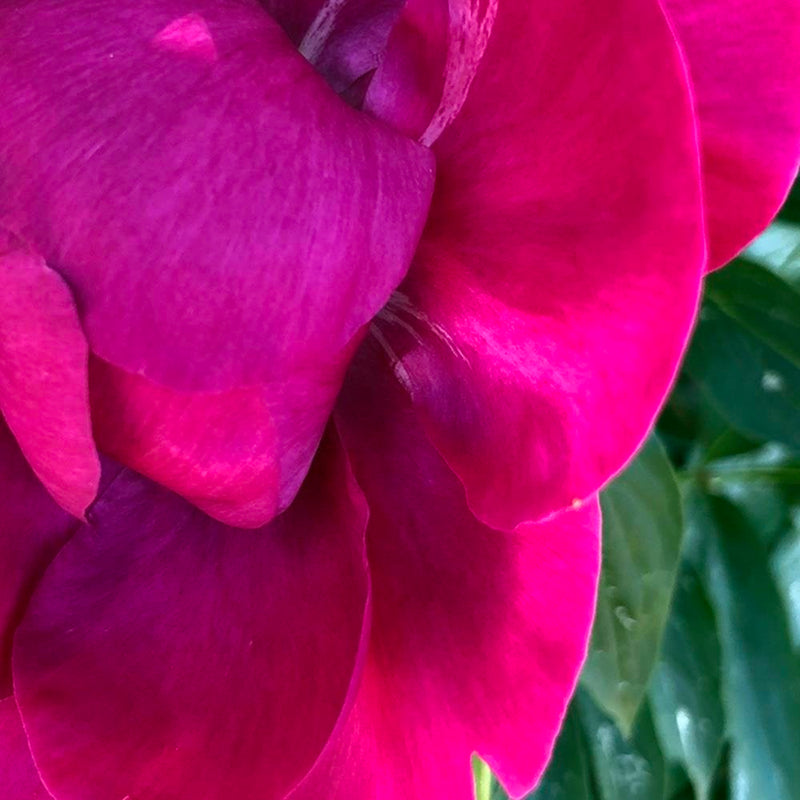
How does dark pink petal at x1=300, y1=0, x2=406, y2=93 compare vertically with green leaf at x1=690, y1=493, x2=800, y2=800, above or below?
above

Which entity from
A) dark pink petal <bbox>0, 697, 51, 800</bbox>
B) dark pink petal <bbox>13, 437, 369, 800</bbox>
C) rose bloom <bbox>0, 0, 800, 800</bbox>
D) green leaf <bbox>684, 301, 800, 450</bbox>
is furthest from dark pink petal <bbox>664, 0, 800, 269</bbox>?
green leaf <bbox>684, 301, 800, 450</bbox>

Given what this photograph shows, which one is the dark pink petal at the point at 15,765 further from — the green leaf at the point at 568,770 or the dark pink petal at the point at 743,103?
the green leaf at the point at 568,770

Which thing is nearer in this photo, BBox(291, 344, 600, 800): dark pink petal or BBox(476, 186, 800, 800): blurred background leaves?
BBox(291, 344, 600, 800): dark pink petal

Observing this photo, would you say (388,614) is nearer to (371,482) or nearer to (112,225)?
(371,482)

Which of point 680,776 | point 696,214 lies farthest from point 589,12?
point 680,776

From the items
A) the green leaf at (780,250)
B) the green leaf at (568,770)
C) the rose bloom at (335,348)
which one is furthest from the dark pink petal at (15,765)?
the green leaf at (780,250)

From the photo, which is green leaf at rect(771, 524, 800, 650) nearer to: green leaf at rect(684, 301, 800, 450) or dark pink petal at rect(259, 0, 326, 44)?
green leaf at rect(684, 301, 800, 450)

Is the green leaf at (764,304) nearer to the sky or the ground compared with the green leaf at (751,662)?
nearer to the sky
